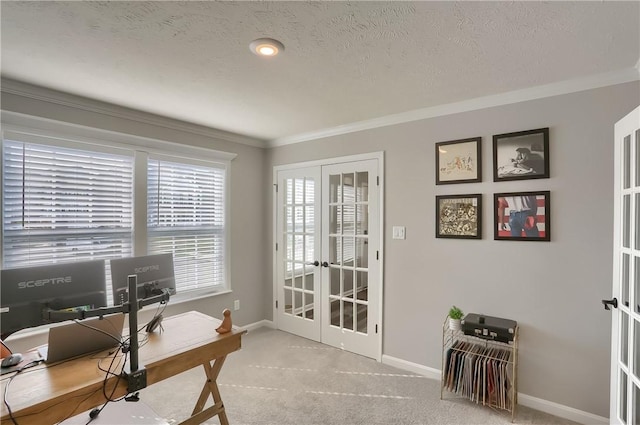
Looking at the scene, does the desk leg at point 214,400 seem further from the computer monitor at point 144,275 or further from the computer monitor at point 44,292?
the computer monitor at point 44,292

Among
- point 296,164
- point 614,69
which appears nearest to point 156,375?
point 296,164

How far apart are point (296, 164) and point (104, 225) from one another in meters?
2.08

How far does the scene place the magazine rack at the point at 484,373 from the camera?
7.36ft

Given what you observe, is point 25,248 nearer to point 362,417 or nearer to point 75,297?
point 75,297

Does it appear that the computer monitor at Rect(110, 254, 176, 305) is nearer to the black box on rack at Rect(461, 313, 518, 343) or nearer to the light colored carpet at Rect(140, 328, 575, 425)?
the light colored carpet at Rect(140, 328, 575, 425)

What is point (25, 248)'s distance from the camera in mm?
2363

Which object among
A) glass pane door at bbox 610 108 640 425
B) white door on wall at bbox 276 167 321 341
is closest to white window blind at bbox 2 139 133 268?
white door on wall at bbox 276 167 321 341

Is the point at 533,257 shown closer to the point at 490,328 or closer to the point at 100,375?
the point at 490,328

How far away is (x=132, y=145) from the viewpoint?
2.94 m

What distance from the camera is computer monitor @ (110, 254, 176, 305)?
170cm

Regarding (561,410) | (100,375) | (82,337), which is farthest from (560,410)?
(82,337)

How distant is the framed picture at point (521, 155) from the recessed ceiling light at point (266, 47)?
1.86m

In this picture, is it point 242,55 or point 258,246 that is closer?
point 242,55

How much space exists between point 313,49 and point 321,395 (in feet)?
8.38
